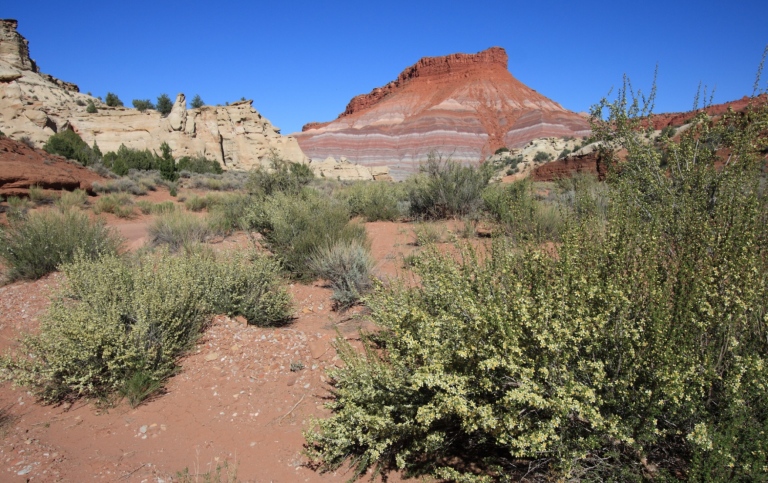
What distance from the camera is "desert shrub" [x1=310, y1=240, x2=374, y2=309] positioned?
5906mm

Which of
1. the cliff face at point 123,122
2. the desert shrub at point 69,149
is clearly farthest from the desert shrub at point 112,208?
the cliff face at point 123,122

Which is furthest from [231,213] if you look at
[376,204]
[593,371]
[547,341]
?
[593,371]

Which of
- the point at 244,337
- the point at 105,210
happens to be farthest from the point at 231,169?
the point at 244,337

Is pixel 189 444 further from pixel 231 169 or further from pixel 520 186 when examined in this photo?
pixel 231 169

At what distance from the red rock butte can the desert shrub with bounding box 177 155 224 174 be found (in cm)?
2415

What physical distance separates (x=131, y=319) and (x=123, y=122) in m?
38.1

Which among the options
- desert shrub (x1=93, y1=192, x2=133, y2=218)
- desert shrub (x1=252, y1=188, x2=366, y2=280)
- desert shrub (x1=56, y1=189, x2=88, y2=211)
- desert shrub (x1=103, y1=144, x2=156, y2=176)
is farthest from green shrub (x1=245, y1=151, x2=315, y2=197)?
desert shrub (x1=103, y1=144, x2=156, y2=176)

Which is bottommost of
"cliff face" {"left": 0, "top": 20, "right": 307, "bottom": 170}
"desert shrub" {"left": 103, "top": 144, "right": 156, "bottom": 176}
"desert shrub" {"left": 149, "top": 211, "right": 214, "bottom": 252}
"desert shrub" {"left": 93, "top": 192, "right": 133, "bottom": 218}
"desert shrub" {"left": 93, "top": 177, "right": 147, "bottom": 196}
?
"desert shrub" {"left": 149, "top": 211, "right": 214, "bottom": 252}

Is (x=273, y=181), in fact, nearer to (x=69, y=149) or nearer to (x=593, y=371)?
(x=593, y=371)

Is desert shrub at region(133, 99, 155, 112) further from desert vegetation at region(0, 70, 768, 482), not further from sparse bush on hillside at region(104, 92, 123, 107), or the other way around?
desert vegetation at region(0, 70, 768, 482)

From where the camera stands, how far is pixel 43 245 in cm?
707

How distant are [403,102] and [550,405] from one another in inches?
2937

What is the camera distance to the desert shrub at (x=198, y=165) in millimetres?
32125

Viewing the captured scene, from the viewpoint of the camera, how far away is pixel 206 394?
395cm
